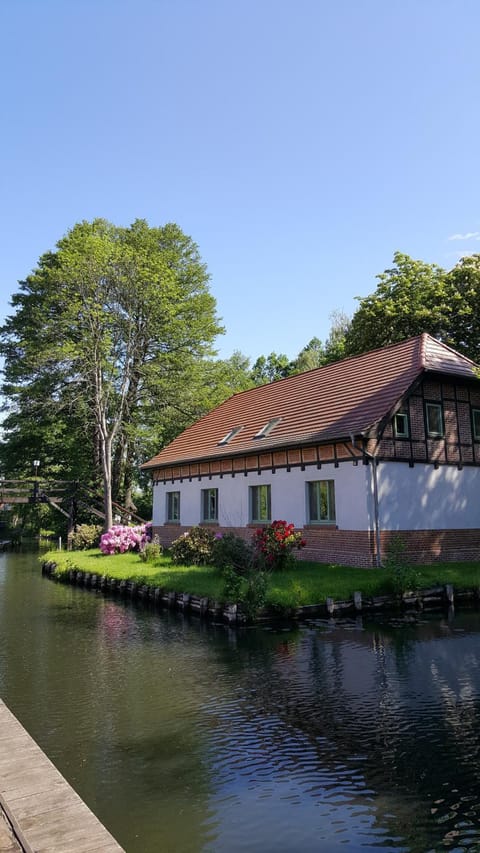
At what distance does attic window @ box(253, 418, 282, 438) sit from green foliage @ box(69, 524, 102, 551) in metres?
13.0

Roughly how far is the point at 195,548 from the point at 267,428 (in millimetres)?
5448

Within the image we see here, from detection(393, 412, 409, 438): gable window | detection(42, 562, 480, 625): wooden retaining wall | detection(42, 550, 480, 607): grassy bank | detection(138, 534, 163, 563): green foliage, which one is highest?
detection(393, 412, 409, 438): gable window

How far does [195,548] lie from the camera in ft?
68.1

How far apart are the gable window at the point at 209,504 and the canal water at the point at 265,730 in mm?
11779

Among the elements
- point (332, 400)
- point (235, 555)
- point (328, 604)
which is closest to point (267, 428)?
point (332, 400)

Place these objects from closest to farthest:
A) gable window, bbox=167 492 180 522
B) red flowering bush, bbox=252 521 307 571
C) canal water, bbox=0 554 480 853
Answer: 1. canal water, bbox=0 554 480 853
2. red flowering bush, bbox=252 521 307 571
3. gable window, bbox=167 492 180 522

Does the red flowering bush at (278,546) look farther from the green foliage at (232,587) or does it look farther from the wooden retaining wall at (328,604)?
the green foliage at (232,587)

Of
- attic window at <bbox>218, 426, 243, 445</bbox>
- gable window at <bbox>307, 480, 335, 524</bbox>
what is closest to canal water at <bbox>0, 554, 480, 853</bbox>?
gable window at <bbox>307, 480, 335, 524</bbox>

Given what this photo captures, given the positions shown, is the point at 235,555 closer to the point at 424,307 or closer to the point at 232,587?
the point at 232,587

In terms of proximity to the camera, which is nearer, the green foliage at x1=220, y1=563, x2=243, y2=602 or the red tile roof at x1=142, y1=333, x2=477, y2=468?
the green foliage at x1=220, y1=563, x2=243, y2=602

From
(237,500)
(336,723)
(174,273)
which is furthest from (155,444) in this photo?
(336,723)

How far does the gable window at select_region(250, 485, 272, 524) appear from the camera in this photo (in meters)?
21.8

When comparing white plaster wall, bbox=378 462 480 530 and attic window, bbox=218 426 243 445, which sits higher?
attic window, bbox=218 426 243 445

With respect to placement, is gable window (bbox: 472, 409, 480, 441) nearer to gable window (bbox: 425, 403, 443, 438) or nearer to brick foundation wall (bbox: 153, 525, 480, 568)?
gable window (bbox: 425, 403, 443, 438)
